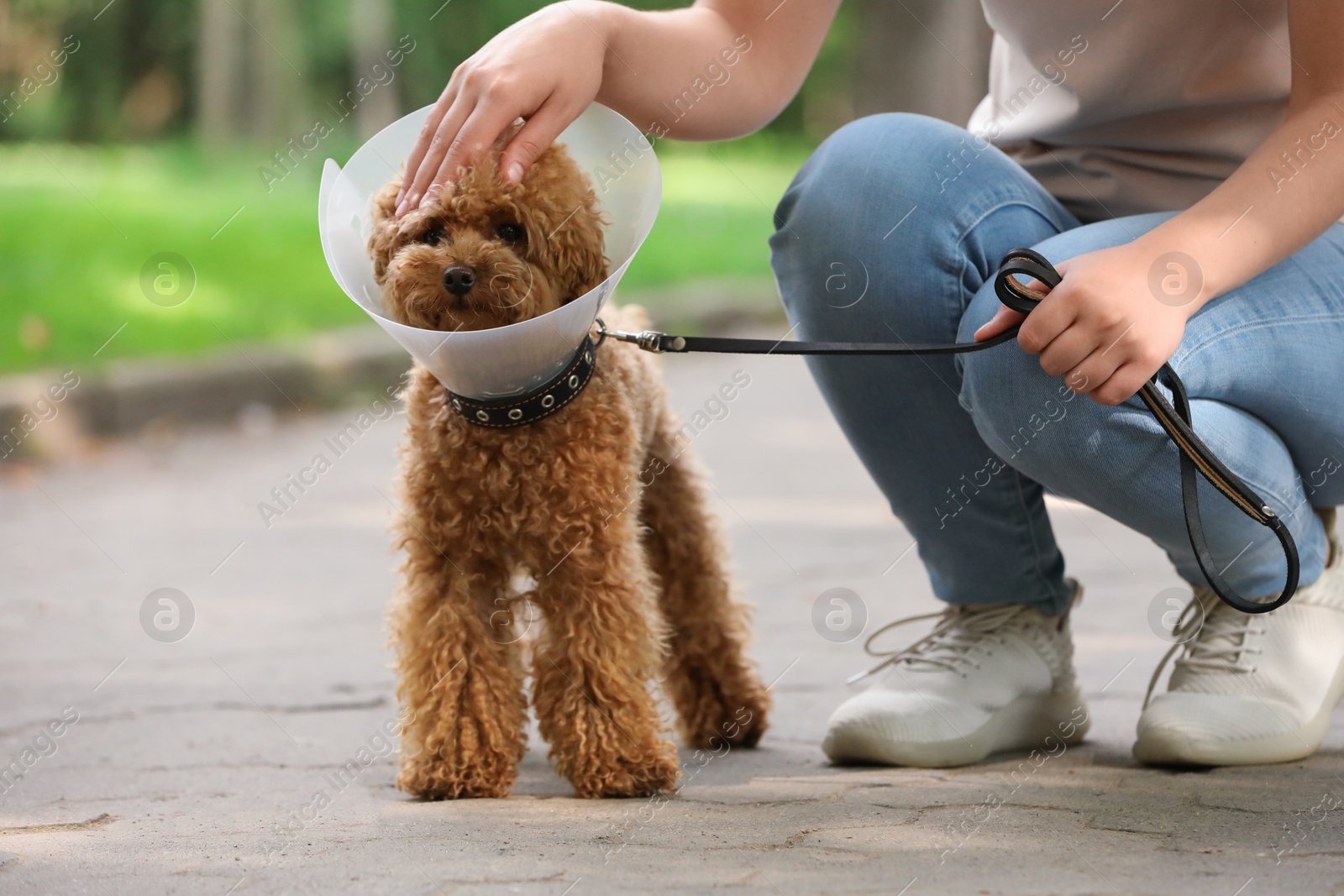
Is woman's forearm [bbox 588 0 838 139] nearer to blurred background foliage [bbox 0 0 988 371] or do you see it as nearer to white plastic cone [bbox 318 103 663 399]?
white plastic cone [bbox 318 103 663 399]

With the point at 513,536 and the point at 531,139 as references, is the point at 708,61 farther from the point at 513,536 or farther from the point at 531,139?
the point at 513,536

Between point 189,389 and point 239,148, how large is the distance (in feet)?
29.8

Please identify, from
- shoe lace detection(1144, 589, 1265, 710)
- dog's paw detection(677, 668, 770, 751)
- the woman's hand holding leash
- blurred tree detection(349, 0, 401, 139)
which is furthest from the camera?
blurred tree detection(349, 0, 401, 139)

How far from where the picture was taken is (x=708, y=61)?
214 cm

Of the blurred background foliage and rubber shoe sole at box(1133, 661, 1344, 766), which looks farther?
the blurred background foliage

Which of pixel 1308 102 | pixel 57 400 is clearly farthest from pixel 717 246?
pixel 1308 102

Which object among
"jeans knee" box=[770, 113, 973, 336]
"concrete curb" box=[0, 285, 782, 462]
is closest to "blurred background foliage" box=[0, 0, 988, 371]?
"concrete curb" box=[0, 285, 782, 462]

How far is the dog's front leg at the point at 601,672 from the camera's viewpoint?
1.93 metres

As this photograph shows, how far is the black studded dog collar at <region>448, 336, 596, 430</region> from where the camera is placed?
1.93 meters

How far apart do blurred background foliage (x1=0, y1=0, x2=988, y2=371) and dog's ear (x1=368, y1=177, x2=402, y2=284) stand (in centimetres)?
357

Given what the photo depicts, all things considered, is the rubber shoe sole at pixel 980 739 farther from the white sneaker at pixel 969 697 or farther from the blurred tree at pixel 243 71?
the blurred tree at pixel 243 71

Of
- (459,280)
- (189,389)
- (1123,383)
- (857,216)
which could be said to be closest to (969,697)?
(1123,383)

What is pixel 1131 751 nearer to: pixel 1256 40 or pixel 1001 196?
pixel 1001 196

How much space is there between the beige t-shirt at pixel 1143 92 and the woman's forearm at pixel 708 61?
13.4 inches
